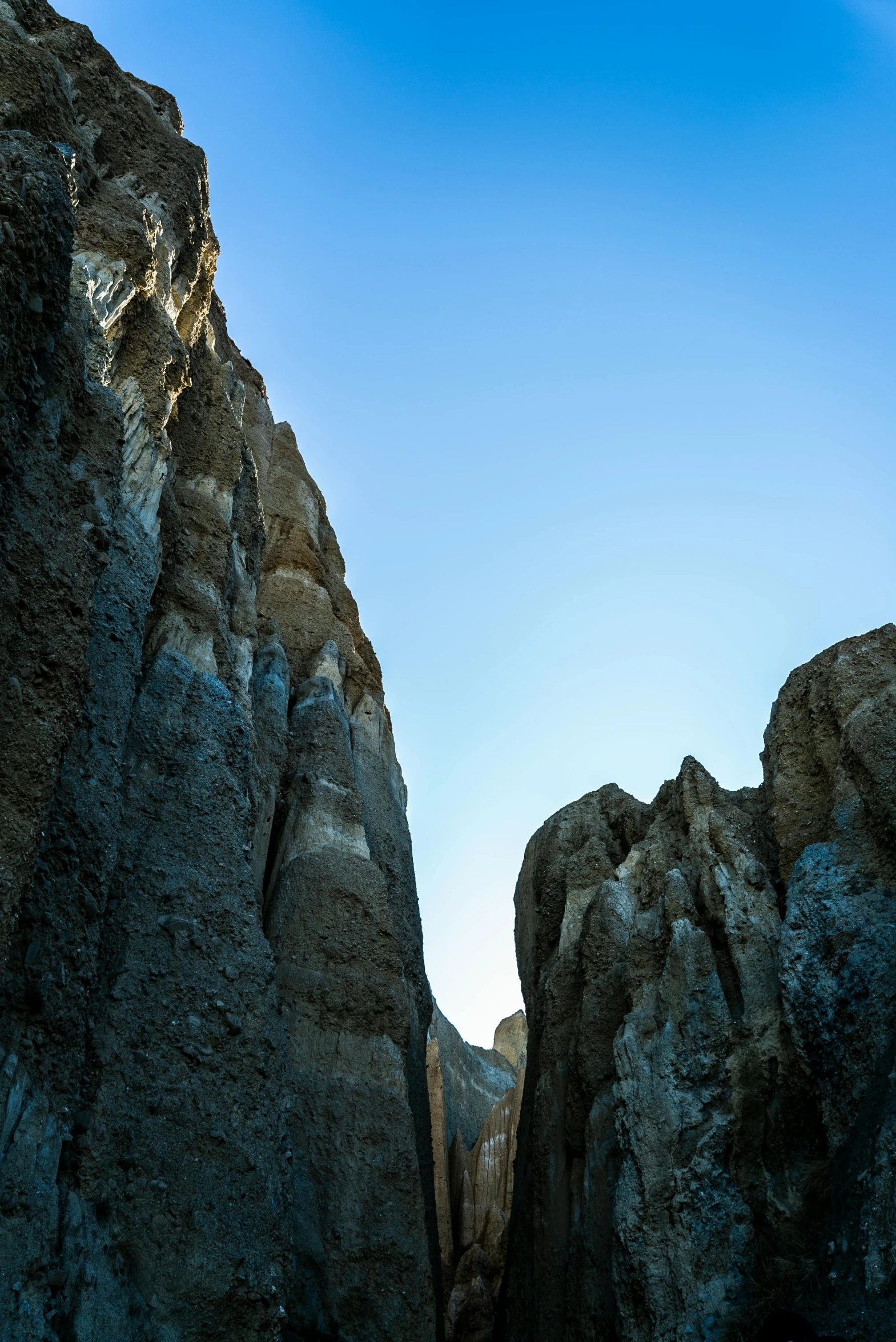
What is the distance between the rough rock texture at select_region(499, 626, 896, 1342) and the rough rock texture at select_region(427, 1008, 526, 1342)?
299 cm

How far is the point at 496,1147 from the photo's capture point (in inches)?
981

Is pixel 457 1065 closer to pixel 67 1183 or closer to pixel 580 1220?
pixel 580 1220

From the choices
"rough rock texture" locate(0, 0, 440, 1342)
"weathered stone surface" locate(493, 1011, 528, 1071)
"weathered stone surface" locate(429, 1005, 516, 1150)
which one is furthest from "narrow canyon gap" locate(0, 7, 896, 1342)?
"weathered stone surface" locate(493, 1011, 528, 1071)

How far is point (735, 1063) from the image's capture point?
13.1 meters

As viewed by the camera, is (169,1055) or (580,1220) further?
(580,1220)

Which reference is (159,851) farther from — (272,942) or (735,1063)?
(735,1063)

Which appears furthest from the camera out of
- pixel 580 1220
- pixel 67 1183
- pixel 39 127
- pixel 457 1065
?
pixel 457 1065

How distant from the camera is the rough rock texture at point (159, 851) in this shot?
6938 mm

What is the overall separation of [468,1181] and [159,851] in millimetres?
17294

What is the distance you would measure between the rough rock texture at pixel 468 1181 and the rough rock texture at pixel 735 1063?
118 inches

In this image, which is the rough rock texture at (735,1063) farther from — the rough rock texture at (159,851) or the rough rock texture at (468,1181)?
the rough rock texture at (468,1181)

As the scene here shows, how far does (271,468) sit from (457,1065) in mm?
18980

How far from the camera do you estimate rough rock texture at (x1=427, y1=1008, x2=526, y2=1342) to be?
19531 mm

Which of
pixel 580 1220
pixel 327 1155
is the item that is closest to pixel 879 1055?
pixel 580 1220
